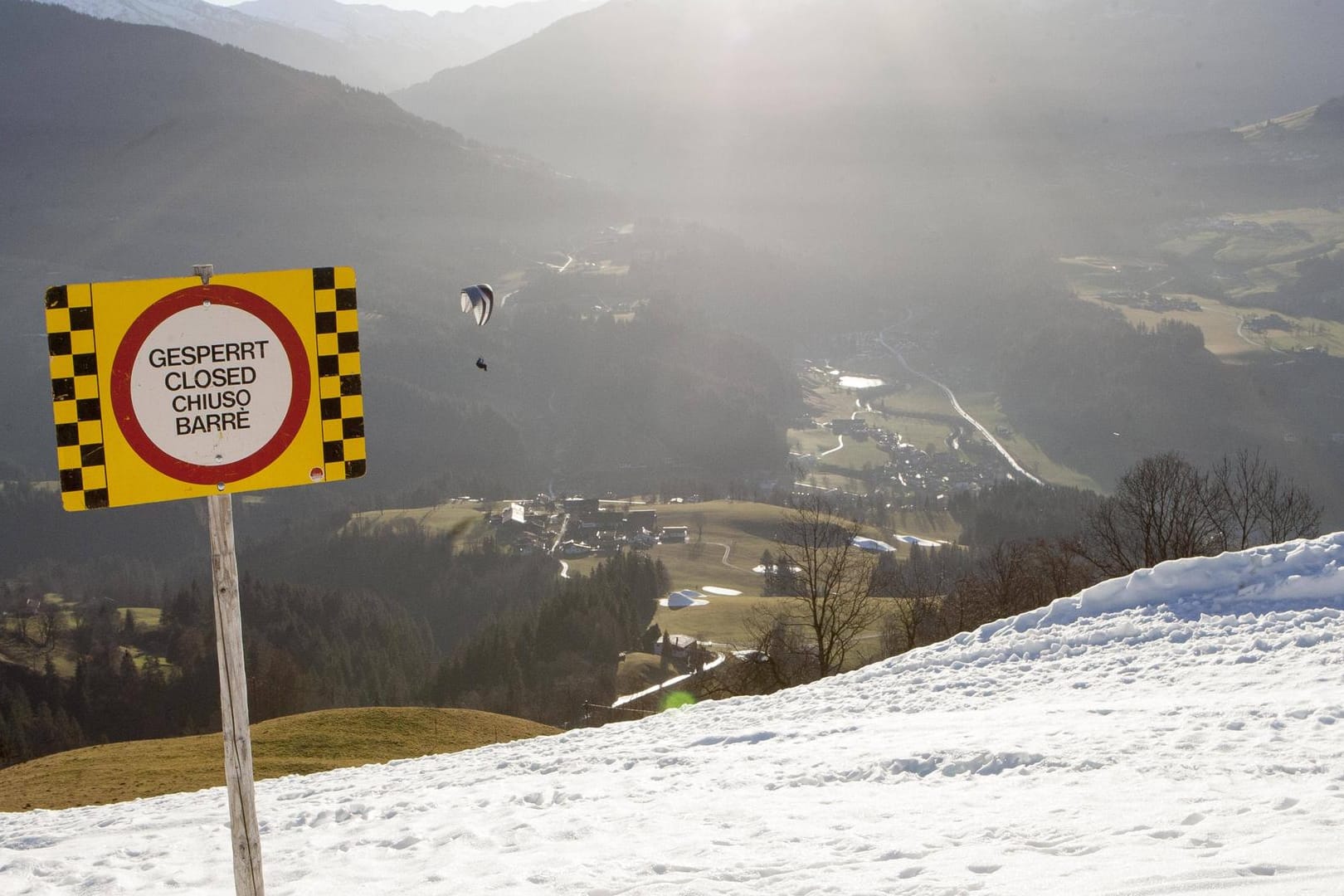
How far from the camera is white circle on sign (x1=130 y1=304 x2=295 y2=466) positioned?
18.0ft

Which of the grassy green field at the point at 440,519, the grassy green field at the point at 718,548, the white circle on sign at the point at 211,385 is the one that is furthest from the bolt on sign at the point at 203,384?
the grassy green field at the point at 440,519

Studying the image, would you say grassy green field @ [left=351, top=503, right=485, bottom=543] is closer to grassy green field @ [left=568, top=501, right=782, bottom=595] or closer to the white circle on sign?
grassy green field @ [left=568, top=501, right=782, bottom=595]

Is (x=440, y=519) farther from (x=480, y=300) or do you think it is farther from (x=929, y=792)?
(x=929, y=792)

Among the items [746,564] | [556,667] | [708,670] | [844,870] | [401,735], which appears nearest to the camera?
[844,870]

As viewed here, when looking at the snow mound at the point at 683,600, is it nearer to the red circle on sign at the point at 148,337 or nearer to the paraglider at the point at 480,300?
the paraglider at the point at 480,300

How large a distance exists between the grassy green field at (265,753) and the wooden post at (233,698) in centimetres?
1818

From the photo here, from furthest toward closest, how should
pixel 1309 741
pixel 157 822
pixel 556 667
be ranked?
pixel 556 667 < pixel 157 822 < pixel 1309 741

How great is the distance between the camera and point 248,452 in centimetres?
563

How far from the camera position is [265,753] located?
28.4 meters

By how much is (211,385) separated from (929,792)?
791 centimetres

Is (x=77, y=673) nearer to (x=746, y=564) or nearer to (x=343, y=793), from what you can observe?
(x=746, y=564)

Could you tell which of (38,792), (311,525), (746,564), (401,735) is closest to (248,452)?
(38,792)

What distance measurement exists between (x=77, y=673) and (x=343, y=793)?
10875 centimetres

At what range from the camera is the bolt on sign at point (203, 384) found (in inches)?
211
